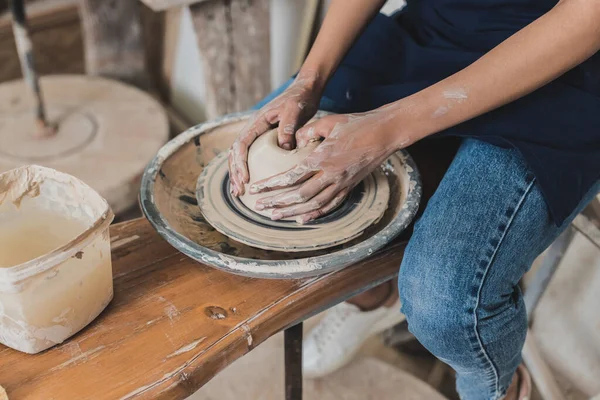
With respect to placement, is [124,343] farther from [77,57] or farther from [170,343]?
[77,57]

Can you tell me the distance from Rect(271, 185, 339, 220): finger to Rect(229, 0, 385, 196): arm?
9cm

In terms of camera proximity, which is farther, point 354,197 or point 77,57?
point 77,57

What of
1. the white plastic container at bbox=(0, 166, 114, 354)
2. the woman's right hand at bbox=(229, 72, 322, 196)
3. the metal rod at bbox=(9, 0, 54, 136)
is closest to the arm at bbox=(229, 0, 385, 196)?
the woman's right hand at bbox=(229, 72, 322, 196)

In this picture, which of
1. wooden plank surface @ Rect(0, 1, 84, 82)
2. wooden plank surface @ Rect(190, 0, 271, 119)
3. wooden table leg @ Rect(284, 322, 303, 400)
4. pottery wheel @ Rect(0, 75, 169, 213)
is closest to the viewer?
wooden table leg @ Rect(284, 322, 303, 400)

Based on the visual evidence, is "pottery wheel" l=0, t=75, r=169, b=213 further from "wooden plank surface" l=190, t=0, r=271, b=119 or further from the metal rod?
"wooden plank surface" l=190, t=0, r=271, b=119

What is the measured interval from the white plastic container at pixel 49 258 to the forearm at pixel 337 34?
0.49m

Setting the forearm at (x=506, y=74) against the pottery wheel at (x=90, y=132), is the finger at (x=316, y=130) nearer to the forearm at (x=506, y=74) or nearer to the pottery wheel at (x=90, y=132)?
the forearm at (x=506, y=74)

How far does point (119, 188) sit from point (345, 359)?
82 cm

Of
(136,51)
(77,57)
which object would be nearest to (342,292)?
(136,51)

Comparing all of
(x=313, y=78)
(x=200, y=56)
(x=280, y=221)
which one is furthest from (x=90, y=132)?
(x=280, y=221)

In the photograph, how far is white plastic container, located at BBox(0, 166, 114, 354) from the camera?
0.78m

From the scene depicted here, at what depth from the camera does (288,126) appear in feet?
3.39

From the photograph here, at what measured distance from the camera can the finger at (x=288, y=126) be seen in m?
1.02

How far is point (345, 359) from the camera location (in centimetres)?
164
